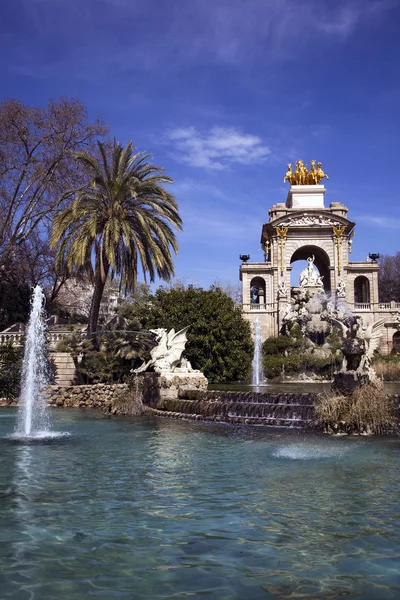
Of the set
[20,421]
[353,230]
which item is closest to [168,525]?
[20,421]

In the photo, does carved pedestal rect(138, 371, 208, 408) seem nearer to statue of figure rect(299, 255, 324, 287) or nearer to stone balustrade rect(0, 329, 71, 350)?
stone balustrade rect(0, 329, 71, 350)

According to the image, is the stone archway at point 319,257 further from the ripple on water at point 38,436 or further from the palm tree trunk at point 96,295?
the ripple on water at point 38,436

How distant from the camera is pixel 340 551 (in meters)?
4.90

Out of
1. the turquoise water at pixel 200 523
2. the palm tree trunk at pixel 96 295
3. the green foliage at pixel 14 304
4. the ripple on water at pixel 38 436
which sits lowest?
the turquoise water at pixel 200 523

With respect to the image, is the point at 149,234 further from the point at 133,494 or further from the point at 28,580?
the point at 28,580

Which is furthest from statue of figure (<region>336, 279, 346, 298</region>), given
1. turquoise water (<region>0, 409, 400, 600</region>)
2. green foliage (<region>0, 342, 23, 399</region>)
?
turquoise water (<region>0, 409, 400, 600</region>)

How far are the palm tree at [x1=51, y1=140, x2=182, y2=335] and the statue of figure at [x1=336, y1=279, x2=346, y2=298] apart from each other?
34120mm

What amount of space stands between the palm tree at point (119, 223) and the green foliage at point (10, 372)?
3.22 meters

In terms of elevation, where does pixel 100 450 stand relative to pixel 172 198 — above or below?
below

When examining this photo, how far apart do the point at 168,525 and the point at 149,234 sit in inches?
706

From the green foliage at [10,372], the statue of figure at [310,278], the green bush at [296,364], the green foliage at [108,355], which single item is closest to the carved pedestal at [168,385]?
the green foliage at [108,355]

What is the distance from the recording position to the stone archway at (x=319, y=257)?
58625 millimetres

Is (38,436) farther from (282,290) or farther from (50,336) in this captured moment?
(282,290)

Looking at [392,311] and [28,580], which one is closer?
[28,580]
